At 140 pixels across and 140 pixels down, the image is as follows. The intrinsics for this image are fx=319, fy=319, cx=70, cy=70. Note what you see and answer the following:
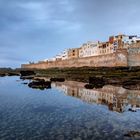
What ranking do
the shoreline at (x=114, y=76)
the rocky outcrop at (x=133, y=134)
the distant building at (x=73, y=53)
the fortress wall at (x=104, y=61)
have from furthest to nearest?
the distant building at (x=73, y=53)
the fortress wall at (x=104, y=61)
the shoreline at (x=114, y=76)
the rocky outcrop at (x=133, y=134)

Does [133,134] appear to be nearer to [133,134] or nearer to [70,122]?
[133,134]

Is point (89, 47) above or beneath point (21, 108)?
above

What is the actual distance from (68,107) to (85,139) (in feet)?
26.7

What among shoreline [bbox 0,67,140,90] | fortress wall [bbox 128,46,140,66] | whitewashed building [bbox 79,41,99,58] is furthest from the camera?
whitewashed building [bbox 79,41,99,58]

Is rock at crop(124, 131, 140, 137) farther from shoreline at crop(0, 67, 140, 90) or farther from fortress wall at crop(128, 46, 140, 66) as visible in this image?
fortress wall at crop(128, 46, 140, 66)

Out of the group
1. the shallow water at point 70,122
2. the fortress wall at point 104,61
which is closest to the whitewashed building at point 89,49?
the fortress wall at point 104,61

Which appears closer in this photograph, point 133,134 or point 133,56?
point 133,134

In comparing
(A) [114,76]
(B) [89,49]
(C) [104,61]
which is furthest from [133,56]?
(B) [89,49]

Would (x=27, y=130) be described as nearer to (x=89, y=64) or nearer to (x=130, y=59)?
(x=130, y=59)

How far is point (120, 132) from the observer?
12727 millimetres

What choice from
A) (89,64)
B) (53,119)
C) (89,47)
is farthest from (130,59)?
(89,47)

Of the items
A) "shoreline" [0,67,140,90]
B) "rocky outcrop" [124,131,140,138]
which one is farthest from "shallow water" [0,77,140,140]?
"shoreline" [0,67,140,90]

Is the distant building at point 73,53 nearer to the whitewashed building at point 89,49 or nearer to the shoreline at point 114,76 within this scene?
the whitewashed building at point 89,49

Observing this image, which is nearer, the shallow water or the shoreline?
the shallow water
